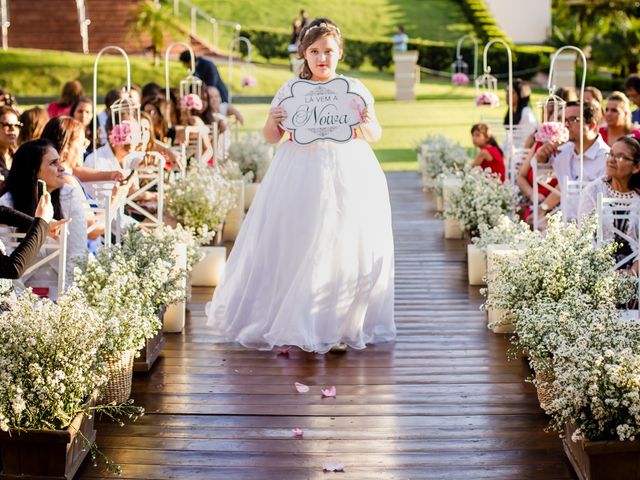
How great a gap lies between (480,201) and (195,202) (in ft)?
6.87

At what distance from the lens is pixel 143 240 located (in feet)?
20.0

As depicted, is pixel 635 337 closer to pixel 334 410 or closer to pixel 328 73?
pixel 334 410

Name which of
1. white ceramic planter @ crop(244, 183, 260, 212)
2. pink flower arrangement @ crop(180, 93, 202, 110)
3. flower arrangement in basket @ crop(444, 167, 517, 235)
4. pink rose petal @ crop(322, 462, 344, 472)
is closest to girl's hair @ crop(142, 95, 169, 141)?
pink flower arrangement @ crop(180, 93, 202, 110)

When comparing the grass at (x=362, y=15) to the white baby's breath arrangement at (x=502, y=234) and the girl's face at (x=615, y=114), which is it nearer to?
the girl's face at (x=615, y=114)

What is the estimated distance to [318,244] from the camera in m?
6.19

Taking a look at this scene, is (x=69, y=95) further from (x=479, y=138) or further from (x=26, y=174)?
(x=26, y=174)

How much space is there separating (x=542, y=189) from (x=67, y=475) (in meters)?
5.86

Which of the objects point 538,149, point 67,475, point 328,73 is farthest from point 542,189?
point 67,475

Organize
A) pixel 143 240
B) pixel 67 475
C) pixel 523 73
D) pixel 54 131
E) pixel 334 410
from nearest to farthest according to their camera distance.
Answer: pixel 67 475 < pixel 334 410 < pixel 143 240 < pixel 54 131 < pixel 523 73

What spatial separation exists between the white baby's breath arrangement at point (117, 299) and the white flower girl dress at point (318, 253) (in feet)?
3.19

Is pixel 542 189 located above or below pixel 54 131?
below

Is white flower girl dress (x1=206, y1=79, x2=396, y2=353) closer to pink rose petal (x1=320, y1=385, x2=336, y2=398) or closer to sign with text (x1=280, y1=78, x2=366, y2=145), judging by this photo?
sign with text (x1=280, y1=78, x2=366, y2=145)

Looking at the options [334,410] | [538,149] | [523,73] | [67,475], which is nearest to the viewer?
[67,475]

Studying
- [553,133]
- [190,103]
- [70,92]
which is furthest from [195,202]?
[70,92]
